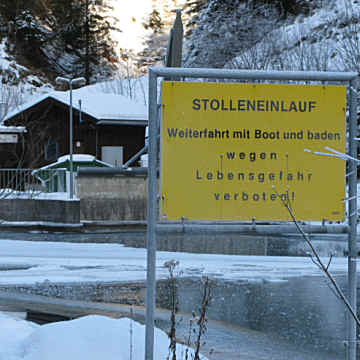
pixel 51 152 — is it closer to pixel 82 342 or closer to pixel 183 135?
pixel 82 342

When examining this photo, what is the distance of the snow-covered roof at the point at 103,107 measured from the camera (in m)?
34.8

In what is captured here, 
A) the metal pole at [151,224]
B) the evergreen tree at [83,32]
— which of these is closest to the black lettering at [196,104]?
the metal pole at [151,224]

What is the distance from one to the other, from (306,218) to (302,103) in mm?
763

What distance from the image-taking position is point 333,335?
20.0ft

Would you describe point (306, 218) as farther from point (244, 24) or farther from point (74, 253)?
point (244, 24)

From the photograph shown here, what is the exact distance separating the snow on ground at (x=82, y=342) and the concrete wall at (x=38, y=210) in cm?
1410

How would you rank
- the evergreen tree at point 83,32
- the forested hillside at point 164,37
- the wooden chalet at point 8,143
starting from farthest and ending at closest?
the evergreen tree at point 83,32 < the forested hillside at point 164,37 < the wooden chalet at point 8,143

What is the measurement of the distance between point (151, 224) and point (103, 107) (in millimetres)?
33900

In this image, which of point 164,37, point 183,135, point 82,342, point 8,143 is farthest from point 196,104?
point 164,37

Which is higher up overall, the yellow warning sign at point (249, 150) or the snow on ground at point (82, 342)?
the yellow warning sign at point (249, 150)

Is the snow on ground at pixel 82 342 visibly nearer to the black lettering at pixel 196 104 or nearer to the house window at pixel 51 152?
the black lettering at pixel 196 104

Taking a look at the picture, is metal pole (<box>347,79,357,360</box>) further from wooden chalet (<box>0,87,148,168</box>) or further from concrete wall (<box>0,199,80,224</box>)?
wooden chalet (<box>0,87,148,168</box>)

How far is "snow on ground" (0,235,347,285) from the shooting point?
9516mm

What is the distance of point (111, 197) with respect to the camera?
20203mm
